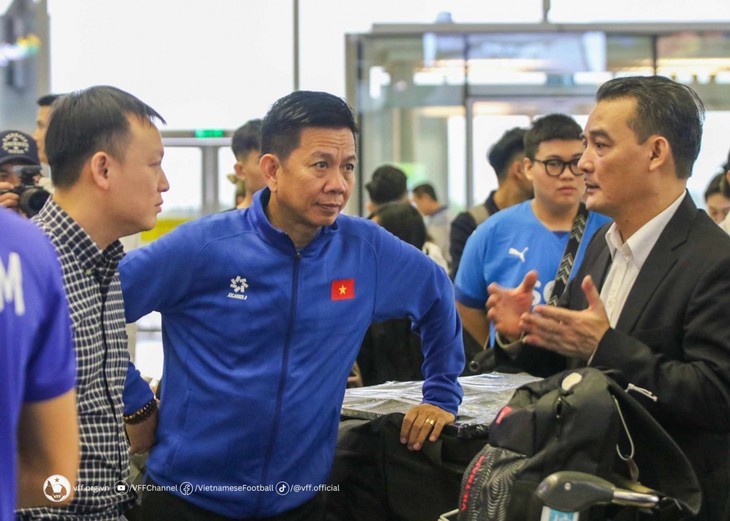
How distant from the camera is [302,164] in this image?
2543 mm

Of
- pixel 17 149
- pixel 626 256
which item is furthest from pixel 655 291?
pixel 17 149

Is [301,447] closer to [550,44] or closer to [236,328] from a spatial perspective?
[236,328]

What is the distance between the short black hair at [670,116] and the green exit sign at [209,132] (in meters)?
8.25

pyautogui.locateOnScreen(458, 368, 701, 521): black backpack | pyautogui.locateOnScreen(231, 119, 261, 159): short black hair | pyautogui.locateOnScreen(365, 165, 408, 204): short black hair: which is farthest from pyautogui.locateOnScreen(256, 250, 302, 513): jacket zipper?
pyautogui.locateOnScreen(365, 165, 408, 204): short black hair

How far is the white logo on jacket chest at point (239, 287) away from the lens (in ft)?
7.94

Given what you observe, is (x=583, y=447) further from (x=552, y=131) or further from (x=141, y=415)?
(x=552, y=131)

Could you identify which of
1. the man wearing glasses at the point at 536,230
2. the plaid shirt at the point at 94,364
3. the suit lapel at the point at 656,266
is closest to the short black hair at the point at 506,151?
the man wearing glasses at the point at 536,230

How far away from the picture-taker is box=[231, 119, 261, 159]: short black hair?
15.2 feet

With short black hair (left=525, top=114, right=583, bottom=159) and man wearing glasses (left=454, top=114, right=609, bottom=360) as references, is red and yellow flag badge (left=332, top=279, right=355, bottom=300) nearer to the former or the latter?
man wearing glasses (left=454, top=114, right=609, bottom=360)

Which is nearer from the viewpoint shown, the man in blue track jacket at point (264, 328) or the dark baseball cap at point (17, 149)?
the man in blue track jacket at point (264, 328)

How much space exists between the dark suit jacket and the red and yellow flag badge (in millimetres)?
659

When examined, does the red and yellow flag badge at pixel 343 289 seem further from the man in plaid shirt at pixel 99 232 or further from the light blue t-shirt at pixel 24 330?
the light blue t-shirt at pixel 24 330

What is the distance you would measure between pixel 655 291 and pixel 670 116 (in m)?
0.43

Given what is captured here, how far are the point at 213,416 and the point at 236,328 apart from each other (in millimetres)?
215
